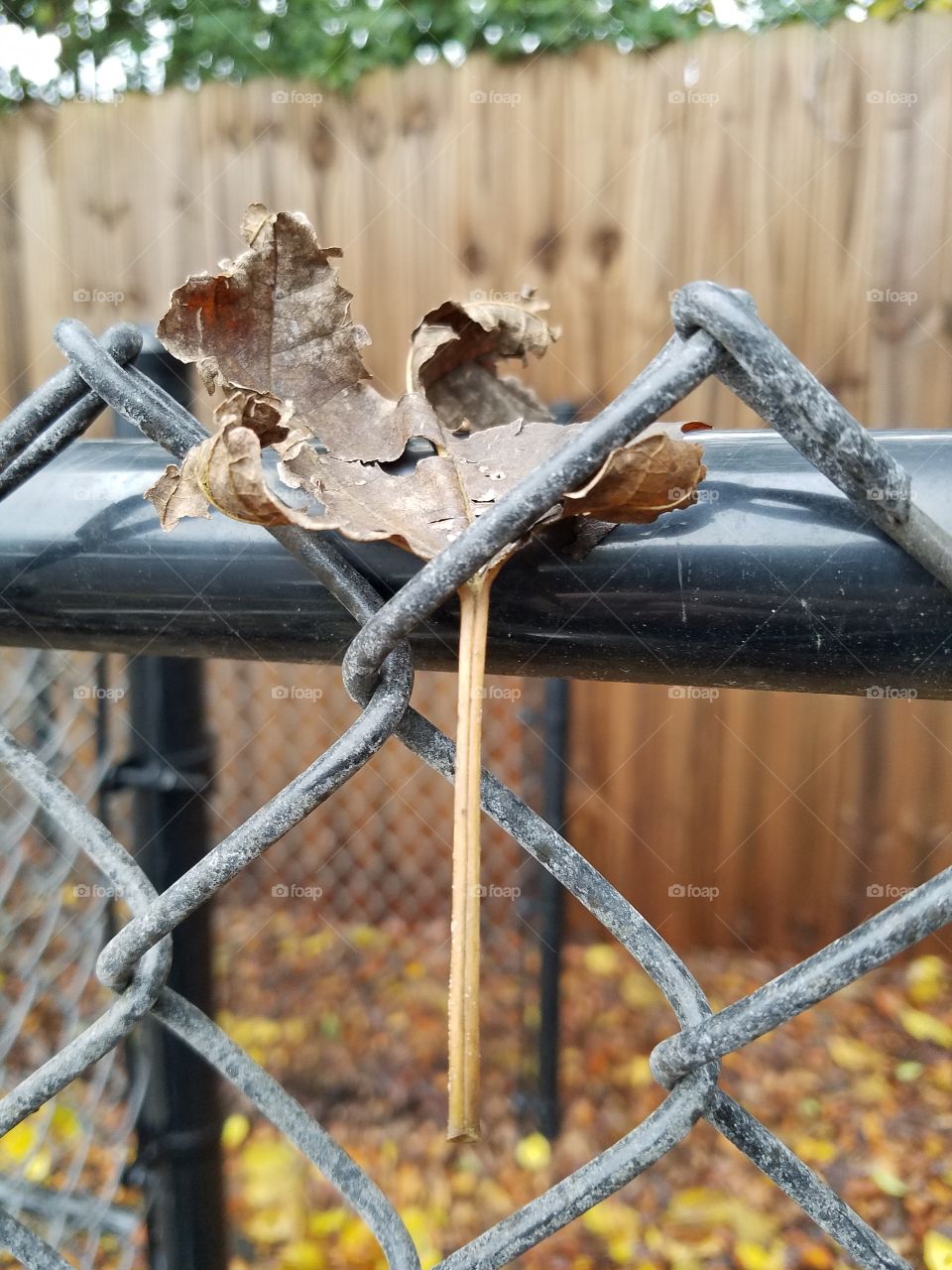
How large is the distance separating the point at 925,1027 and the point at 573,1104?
83 centimetres

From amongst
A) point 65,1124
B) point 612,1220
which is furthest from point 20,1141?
point 612,1220

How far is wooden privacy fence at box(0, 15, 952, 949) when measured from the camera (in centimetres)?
187

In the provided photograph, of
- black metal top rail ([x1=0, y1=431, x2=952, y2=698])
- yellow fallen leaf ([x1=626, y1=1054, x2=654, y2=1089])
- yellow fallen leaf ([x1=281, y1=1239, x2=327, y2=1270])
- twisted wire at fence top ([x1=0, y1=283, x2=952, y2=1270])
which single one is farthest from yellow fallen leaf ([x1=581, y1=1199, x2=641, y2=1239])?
black metal top rail ([x1=0, y1=431, x2=952, y2=698])

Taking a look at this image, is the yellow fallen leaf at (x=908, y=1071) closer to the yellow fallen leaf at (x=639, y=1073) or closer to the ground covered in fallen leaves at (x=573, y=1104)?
the ground covered in fallen leaves at (x=573, y=1104)

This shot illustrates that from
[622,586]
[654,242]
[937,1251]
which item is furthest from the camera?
[654,242]

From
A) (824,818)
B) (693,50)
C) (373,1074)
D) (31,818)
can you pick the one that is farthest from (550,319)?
(373,1074)

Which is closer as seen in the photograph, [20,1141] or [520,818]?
[520,818]

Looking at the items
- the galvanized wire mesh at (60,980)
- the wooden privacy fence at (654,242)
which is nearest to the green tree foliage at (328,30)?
the wooden privacy fence at (654,242)

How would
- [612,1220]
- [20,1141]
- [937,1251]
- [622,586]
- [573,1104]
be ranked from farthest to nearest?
[573,1104]
[20,1141]
[612,1220]
[937,1251]
[622,586]

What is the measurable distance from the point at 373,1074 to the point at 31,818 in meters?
0.90

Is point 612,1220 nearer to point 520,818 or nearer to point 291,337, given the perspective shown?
point 520,818

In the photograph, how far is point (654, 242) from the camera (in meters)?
1.95

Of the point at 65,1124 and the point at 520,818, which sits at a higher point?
the point at 520,818

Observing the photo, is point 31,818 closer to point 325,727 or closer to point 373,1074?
point 325,727
